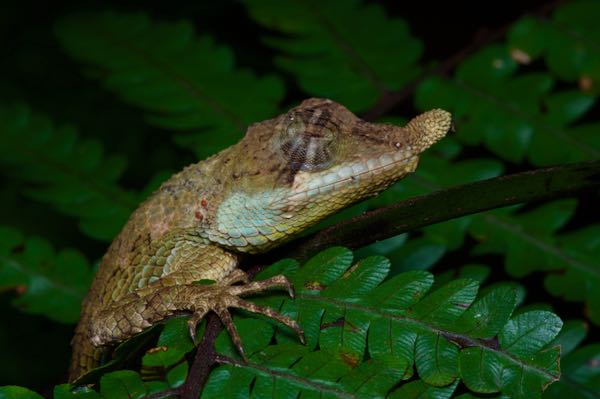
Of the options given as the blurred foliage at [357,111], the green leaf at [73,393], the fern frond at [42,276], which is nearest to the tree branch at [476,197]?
the blurred foliage at [357,111]

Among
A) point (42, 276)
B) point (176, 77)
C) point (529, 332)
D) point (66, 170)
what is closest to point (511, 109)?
point (176, 77)

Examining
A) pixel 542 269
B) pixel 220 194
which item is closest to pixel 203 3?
pixel 220 194

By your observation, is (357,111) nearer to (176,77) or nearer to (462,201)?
(176,77)

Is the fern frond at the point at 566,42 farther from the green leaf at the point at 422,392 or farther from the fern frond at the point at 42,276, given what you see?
the fern frond at the point at 42,276

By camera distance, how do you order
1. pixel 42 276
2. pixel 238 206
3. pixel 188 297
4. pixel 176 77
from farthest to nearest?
1. pixel 176 77
2. pixel 42 276
3. pixel 238 206
4. pixel 188 297

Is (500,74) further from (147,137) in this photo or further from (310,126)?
(147,137)

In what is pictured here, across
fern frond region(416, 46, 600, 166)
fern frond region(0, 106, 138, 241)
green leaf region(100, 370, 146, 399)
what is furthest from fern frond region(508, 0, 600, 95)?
green leaf region(100, 370, 146, 399)

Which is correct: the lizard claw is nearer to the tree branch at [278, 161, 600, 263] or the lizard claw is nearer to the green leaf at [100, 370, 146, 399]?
the green leaf at [100, 370, 146, 399]
